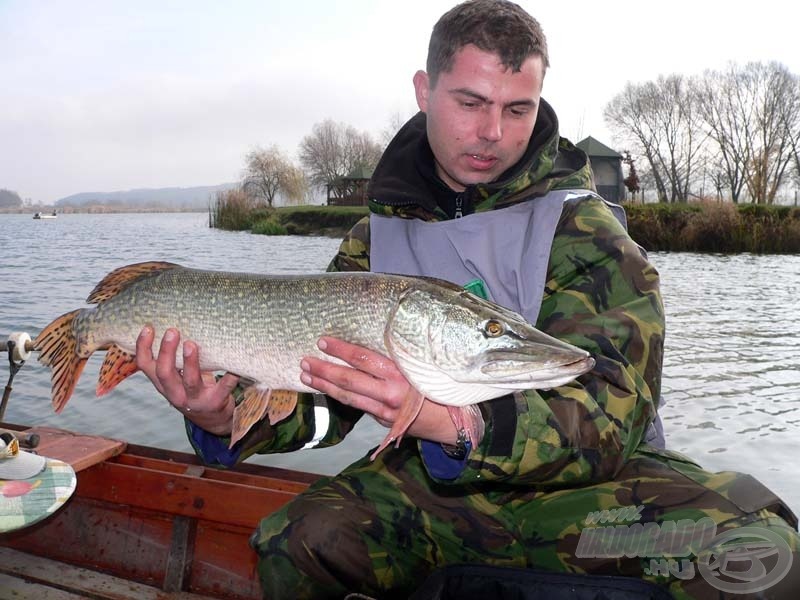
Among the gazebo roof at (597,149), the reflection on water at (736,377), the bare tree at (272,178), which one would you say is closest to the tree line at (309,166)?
the bare tree at (272,178)

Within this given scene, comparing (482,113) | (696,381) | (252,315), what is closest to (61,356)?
(252,315)

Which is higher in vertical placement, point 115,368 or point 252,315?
point 252,315

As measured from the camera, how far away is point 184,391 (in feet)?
8.31

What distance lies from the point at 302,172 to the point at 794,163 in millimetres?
42654

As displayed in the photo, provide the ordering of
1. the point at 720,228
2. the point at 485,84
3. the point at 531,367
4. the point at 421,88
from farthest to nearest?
the point at 720,228 → the point at 421,88 → the point at 485,84 → the point at 531,367

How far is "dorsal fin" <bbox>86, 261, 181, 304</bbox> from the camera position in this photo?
2729 millimetres

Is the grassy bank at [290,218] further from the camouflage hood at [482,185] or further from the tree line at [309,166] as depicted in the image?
the camouflage hood at [482,185]

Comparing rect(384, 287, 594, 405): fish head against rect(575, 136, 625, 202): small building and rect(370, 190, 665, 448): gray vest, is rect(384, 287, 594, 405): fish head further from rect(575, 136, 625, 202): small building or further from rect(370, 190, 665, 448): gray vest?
rect(575, 136, 625, 202): small building

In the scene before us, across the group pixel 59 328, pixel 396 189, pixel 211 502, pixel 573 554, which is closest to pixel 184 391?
pixel 59 328

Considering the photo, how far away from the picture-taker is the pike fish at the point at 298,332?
6.34ft

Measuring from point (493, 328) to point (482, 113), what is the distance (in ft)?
3.60

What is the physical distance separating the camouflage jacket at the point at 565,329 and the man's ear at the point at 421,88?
0.48 ft

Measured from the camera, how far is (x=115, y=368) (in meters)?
2.71

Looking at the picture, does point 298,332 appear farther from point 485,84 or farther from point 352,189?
point 352,189
